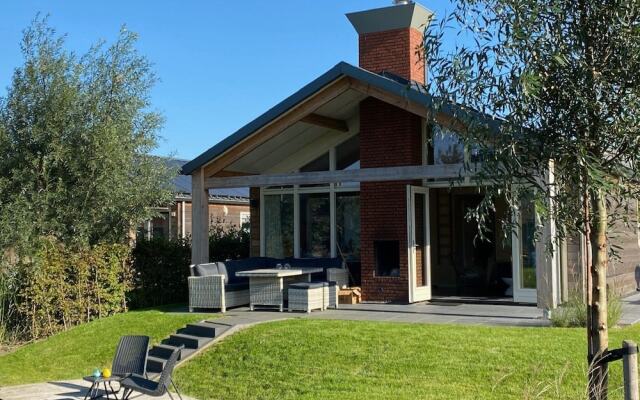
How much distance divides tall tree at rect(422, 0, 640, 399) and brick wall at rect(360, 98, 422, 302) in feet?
30.2

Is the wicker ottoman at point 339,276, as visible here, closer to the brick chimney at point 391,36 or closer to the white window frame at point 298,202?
the white window frame at point 298,202

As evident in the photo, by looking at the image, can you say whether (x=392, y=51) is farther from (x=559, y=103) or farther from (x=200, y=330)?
(x=559, y=103)

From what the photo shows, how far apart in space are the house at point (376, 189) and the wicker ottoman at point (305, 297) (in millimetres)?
1980

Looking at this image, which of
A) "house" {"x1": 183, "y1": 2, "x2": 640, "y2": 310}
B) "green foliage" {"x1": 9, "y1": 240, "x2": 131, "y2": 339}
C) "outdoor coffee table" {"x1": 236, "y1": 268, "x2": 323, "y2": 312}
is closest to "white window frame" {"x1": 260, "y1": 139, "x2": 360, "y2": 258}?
"house" {"x1": 183, "y1": 2, "x2": 640, "y2": 310}

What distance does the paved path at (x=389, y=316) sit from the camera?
9023 mm

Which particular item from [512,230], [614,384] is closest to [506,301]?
[614,384]

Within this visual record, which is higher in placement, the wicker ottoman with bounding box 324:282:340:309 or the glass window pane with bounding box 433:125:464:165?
the glass window pane with bounding box 433:125:464:165

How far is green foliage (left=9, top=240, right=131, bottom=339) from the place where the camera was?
12.4 metres

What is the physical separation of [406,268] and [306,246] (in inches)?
121

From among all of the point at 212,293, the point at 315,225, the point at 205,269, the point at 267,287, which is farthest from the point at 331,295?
the point at 315,225

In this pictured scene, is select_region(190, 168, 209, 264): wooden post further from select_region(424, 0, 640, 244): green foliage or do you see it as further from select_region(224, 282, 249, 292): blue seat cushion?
select_region(424, 0, 640, 244): green foliage

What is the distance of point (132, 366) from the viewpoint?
8.41m

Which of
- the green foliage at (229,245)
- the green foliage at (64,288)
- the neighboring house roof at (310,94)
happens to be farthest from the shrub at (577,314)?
the green foliage at (229,245)

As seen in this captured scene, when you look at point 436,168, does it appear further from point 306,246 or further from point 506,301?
point 306,246
